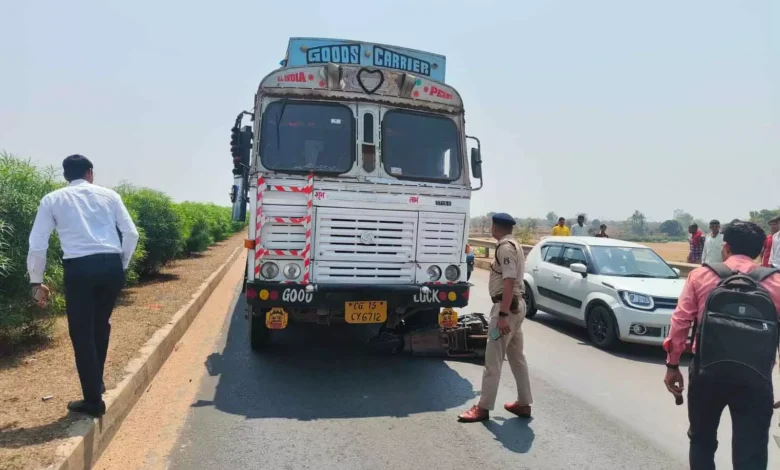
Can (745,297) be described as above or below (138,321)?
above

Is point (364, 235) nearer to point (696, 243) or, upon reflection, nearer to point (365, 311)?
point (365, 311)

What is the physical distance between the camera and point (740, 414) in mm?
2869

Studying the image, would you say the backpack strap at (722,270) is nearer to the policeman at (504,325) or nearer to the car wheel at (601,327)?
the policeman at (504,325)

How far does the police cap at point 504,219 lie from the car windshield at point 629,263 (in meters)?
3.92

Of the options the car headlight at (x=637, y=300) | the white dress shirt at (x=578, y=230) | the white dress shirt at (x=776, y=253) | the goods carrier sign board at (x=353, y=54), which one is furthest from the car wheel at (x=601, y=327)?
the white dress shirt at (x=578, y=230)

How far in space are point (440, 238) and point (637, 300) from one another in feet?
10.1

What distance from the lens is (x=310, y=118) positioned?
20.5 feet

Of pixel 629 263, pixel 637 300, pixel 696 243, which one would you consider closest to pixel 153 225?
pixel 629 263

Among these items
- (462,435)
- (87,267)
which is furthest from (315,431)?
(87,267)

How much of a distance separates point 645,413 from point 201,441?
394 cm

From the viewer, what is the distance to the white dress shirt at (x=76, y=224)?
3953 millimetres

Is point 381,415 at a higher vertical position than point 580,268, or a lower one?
lower

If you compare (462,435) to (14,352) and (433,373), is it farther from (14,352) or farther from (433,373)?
(14,352)

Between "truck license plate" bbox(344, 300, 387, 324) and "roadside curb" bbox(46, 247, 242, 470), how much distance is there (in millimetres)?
2081
